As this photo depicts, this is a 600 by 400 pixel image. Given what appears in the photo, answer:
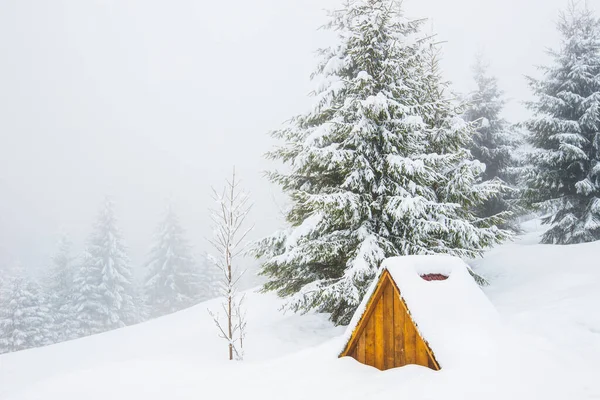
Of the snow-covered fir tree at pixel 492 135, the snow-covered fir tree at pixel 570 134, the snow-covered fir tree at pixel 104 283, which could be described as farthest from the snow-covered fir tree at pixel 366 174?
the snow-covered fir tree at pixel 104 283

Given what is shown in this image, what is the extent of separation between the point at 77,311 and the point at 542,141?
3525 centimetres

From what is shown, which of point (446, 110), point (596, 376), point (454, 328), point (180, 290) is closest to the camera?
point (596, 376)

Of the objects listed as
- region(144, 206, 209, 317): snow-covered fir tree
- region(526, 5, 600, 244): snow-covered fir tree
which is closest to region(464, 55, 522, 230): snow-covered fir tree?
region(526, 5, 600, 244): snow-covered fir tree

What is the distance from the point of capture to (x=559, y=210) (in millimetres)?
14539

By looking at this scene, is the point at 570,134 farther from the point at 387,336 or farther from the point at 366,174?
the point at 387,336

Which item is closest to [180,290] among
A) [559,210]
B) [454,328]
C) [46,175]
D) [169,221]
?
[169,221]

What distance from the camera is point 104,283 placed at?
1276 inches

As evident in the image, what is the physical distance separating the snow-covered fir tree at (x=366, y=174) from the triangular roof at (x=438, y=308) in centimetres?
337

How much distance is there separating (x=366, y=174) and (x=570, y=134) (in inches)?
382

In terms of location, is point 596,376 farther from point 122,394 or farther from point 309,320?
point 309,320

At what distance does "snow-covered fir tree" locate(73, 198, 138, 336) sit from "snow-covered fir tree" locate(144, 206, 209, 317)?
8.71 ft

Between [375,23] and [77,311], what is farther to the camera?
[77,311]

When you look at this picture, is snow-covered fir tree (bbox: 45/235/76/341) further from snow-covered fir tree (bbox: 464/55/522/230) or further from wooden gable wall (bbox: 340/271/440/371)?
wooden gable wall (bbox: 340/271/440/371)

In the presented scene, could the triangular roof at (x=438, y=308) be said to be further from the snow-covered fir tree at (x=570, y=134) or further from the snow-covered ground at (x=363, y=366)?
the snow-covered fir tree at (x=570, y=134)
